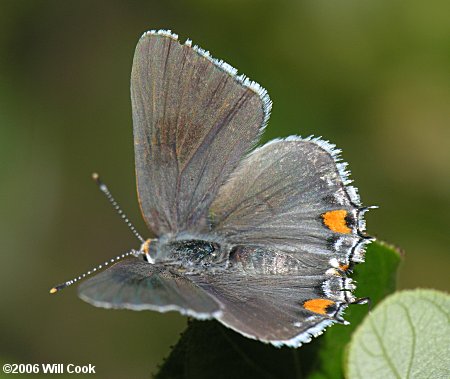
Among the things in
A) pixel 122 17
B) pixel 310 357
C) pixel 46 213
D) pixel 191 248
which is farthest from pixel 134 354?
pixel 122 17

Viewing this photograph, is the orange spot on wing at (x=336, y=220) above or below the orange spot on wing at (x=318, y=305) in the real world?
above

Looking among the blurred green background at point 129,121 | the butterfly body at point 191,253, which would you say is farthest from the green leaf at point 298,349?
the blurred green background at point 129,121

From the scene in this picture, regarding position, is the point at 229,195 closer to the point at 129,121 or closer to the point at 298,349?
the point at 298,349

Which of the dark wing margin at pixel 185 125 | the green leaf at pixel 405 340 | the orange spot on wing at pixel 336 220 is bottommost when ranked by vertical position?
the green leaf at pixel 405 340

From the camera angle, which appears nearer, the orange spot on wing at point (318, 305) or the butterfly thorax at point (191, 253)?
the orange spot on wing at point (318, 305)

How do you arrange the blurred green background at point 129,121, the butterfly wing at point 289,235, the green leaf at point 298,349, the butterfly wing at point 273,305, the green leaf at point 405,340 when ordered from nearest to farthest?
1. the green leaf at point 405,340
2. the butterfly wing at point 273,305
3. the green leaf at point 298,349
4. the butterfly wing at point 289,235
5. the blurred green background at point 129,121

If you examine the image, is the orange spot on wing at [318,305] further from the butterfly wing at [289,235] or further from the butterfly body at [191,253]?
the butterfly body at [191,253]

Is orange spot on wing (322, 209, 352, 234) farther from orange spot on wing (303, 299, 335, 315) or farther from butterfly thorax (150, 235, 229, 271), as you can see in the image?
butterfly thorax (150, 235, 229, 271)

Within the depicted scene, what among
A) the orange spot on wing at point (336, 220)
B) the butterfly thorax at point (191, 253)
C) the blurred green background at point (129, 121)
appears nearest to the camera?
the orange spot on wing at point (336, 220)
